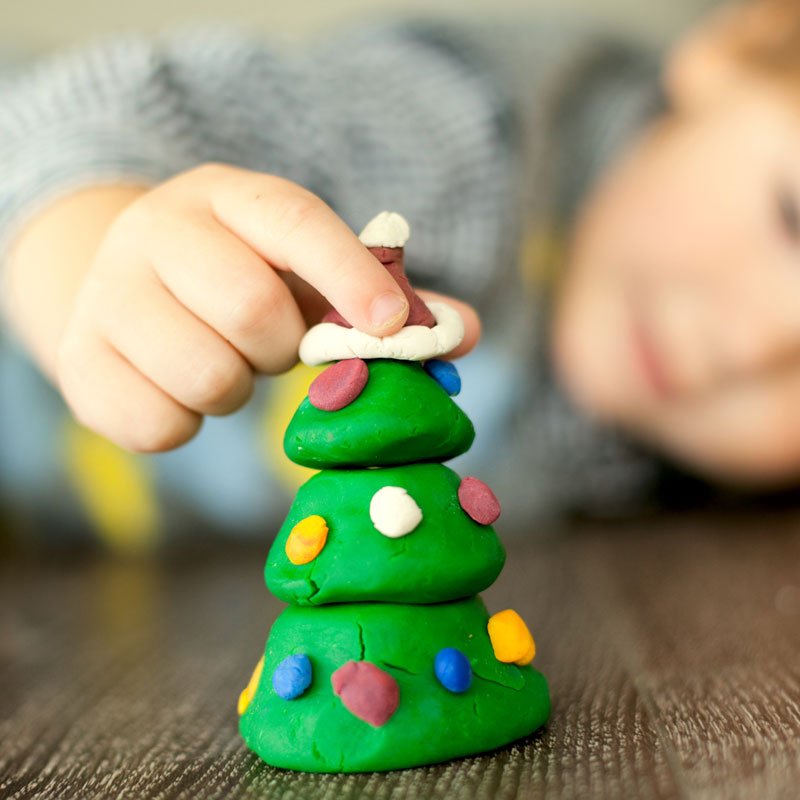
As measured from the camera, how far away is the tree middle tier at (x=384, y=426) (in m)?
0.45

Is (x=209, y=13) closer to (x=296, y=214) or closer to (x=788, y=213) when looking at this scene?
(x=788, y=213)

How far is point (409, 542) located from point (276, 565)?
7cm

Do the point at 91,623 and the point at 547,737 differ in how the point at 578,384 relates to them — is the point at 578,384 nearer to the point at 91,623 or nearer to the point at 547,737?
the point at 91,623

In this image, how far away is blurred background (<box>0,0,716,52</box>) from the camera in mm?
1858

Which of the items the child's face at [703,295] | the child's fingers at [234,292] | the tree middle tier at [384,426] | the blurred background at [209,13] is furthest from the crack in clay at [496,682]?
the blurred background at [209,13]

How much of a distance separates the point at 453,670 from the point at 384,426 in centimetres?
12

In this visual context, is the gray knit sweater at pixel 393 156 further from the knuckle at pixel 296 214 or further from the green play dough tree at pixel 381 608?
the green play dough tree at pixel 381 608

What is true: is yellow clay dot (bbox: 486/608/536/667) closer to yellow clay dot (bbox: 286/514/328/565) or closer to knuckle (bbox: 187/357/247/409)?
yellow clay dot (bbox: 286/514/328/565)

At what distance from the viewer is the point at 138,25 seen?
1883mm

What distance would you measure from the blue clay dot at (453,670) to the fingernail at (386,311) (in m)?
0.16

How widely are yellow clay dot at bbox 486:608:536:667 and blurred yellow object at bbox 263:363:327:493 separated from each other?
915 millimetres

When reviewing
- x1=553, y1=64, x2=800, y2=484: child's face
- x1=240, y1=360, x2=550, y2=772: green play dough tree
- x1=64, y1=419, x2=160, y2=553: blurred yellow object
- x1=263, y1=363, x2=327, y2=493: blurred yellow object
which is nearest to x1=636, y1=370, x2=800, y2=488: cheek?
x1=553, y1=64, x2=800, y2=484: child's face

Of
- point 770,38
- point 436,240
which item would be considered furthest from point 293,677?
point 770,38

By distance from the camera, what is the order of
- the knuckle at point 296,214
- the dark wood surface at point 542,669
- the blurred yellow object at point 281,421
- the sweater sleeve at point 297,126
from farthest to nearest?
the blurred yellow object at point 281,421
the sweater sleeve at point 297,126
the knuckle at point 296,214
the dark wood surface at point 542,669
